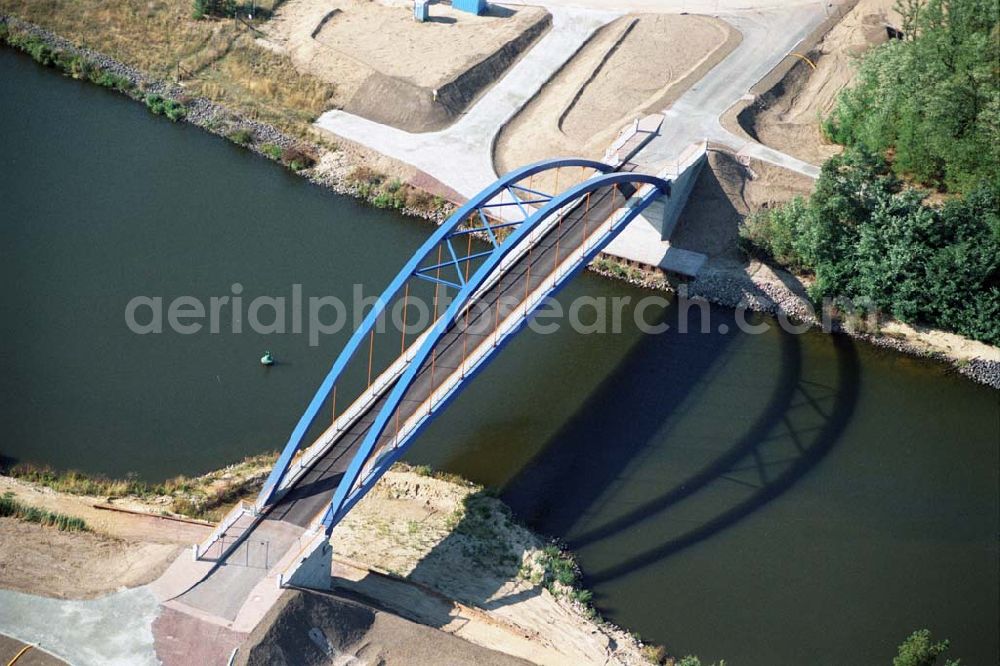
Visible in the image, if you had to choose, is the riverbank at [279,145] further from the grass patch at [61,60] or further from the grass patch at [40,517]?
the grass patch at [40,517]

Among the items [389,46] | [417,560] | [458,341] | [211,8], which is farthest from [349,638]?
[211,8]

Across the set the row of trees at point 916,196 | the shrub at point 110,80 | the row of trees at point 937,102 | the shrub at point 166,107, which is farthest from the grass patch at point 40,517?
the row of trees at point 937,102

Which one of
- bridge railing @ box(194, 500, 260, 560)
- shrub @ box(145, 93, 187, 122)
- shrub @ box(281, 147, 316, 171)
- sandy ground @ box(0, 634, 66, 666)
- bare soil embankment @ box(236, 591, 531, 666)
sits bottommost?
bare soil embankment @ box(236, 591, 531, 666)

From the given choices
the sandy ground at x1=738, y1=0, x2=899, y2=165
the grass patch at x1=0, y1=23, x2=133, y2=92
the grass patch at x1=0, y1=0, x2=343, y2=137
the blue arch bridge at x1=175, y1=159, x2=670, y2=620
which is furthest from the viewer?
the grass patch at x1=0, y1=23, x2=133, y2=92

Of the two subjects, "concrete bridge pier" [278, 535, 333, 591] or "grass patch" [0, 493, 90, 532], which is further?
"grass patch" [0, 493, 90, 532]

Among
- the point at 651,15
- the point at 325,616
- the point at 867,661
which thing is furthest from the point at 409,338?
the point at 651,15

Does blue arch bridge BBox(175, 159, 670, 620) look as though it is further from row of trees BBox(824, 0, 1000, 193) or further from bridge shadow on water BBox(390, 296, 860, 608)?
row of trees BBox(824, 0, 1000, 193)

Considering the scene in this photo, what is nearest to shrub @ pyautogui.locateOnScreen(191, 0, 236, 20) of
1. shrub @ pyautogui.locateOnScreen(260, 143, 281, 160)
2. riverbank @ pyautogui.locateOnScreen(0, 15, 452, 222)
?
riverbank @ pyautogui.locateOnScreen(0, 15, 452, 222)

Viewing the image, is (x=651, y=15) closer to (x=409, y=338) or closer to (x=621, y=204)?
(x=621, y=204)
